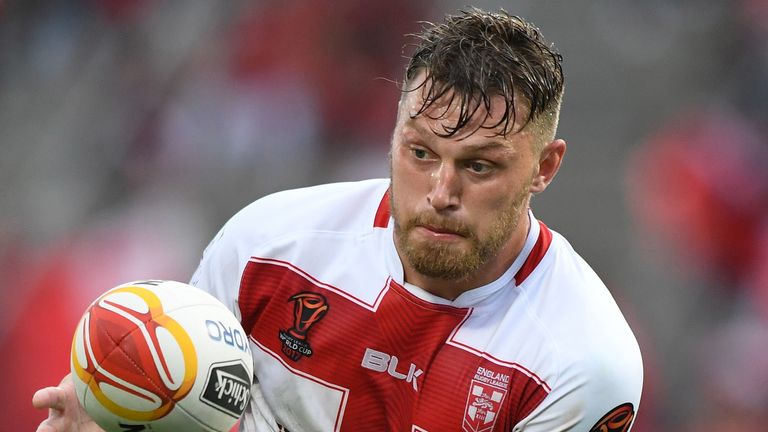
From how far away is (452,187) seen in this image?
9.93 ft

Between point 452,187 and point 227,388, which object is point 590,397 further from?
point 227,388

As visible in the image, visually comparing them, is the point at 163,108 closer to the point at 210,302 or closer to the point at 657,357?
the point at 657,357

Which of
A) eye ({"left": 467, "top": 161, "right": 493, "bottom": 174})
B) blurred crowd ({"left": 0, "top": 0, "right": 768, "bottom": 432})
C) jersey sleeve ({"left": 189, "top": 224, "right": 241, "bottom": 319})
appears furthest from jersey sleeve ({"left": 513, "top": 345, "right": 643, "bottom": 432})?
blurred crowd ({"left": 0, "top": 0, "right": 768, "bottom": 432})

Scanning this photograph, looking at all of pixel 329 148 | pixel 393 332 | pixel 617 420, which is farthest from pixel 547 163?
pixel 329 148

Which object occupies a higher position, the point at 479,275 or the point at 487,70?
the point at 487,70

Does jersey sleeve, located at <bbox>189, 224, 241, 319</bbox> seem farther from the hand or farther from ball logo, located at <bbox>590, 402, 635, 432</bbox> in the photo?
ball logo, located at <bbox>590, 402, 635, 432</bbox>

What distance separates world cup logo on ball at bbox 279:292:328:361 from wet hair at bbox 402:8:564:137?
751 millimetres

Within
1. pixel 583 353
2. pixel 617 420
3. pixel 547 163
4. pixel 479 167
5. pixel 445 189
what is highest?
pixel 547 163

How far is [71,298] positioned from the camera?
6.79 metres

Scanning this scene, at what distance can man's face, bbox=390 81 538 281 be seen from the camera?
3.03 m

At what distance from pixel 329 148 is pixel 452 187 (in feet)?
14.1

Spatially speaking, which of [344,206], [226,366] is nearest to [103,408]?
[226,366]

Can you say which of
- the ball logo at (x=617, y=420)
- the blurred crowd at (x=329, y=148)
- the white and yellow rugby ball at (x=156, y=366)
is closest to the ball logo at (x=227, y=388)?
the white and yellow rugby ball at (x=156, y=366)

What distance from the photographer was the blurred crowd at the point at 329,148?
265 inches
